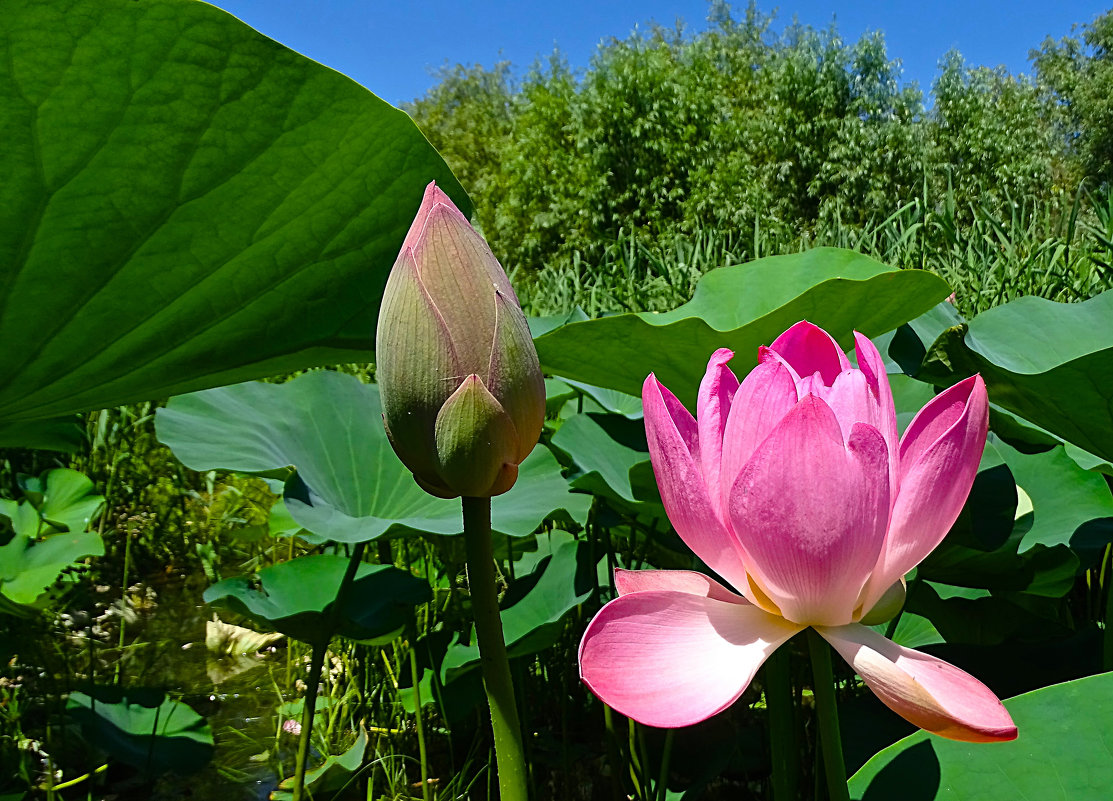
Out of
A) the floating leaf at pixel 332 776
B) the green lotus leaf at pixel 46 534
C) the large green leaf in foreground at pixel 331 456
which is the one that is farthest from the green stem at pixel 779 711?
the green lotus leaf at pixel 46 534

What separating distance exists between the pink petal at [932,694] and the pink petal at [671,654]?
36 millimetres

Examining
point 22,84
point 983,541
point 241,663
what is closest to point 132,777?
point 241,663

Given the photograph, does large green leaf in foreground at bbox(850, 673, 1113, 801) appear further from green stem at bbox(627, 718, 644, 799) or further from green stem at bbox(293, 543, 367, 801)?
green stem at bbox(293, 543, 367, 801)

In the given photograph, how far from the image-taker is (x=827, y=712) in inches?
13.6

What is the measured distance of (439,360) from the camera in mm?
354

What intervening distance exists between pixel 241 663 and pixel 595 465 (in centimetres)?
140

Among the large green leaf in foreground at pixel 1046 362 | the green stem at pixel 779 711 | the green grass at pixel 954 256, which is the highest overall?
the green grass at pixel 954 256

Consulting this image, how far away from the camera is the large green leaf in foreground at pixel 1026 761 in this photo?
444 millimetres

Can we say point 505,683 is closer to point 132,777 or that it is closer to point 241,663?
point 132,777

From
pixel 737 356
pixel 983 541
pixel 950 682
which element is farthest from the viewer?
pixel 737 356

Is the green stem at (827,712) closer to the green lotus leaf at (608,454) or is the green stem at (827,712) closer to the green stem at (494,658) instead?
the green stem at (494,658)

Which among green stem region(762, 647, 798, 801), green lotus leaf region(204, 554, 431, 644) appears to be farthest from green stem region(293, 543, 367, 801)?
green stem region(762, 647, 798, 801)

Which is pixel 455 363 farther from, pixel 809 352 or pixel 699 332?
pixel 699 332

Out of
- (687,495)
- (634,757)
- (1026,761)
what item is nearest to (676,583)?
(687,495)
